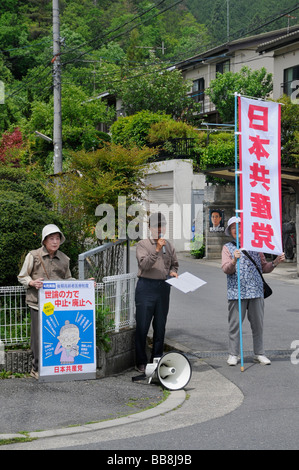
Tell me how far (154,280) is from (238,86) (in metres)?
29.1

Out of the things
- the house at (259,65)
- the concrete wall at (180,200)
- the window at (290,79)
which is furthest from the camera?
the window at (290,79)

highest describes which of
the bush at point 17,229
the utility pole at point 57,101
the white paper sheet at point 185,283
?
the utility pole at point 57,101

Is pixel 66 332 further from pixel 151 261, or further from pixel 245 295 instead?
pixel 245 295

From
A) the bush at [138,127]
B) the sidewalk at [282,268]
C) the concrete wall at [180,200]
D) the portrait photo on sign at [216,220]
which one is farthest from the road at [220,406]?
the bush at [138,127]

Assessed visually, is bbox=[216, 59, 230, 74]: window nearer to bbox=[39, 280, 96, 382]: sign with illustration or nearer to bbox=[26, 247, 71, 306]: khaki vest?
bbox=[26, 247, 71, 306]: khaki vest

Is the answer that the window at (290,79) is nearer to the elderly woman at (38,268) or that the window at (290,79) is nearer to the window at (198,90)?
the window at (198,90)

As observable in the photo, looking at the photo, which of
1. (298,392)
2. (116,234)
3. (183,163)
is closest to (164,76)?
(183,163)

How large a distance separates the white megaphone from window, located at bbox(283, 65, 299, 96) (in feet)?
87.0

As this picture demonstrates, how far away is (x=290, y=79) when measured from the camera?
32406 mm

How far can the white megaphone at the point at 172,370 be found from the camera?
736cm

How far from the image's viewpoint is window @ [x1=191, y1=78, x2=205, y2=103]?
42719 millimetres

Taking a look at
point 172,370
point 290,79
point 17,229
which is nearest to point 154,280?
point 172,370

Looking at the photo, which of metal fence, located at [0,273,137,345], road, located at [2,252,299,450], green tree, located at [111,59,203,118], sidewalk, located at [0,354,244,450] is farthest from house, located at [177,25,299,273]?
sidewalk, located at [0,354,244,450]

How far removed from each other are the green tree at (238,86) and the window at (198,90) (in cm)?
494
